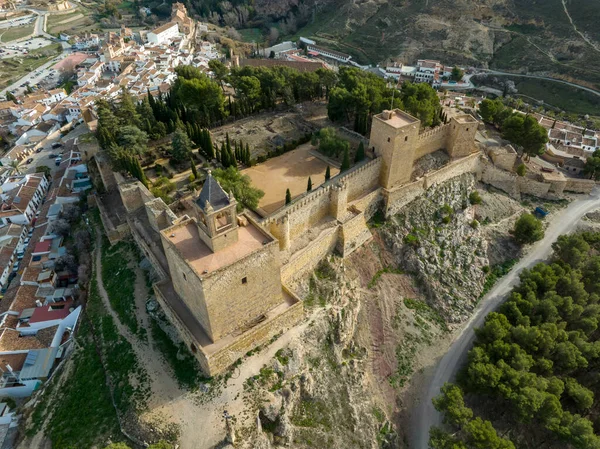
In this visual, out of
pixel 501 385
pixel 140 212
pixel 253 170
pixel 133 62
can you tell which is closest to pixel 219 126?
pixel 253 170

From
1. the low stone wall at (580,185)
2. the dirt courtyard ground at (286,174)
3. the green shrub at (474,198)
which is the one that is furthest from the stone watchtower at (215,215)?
the low stone wall at (580,185)

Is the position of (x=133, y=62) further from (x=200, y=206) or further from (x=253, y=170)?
(x=200, y=206)

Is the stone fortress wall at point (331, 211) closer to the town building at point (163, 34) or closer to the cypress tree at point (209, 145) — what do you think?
the cypress tree at point (209, 145)

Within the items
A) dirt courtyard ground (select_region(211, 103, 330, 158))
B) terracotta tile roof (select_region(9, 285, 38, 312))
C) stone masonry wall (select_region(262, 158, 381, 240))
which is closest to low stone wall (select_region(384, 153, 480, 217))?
stone masonry wall (select_region(262, 158, 381, 240))

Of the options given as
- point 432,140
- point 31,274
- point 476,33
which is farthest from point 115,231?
point 476,33

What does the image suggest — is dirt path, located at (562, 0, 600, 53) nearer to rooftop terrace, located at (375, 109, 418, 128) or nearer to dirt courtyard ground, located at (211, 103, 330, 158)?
dirt courtyard ground, located at (211, 103, 330, 158)

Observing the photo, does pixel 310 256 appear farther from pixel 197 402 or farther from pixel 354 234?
pixel 197 402
